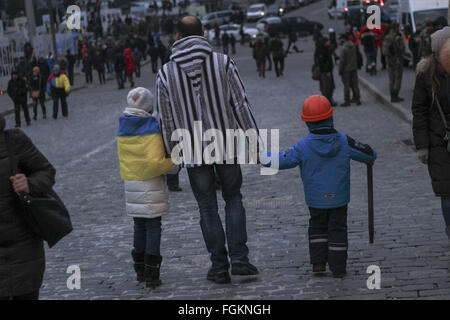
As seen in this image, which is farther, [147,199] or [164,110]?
[147,199]

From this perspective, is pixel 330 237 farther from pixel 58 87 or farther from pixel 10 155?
pixel 58 87

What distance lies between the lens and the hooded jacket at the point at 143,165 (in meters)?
6.27

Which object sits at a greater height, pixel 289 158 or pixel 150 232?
pixel 289 158

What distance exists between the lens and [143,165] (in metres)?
6.30

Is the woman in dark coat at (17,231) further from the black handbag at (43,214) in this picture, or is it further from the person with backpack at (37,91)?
the person with backpack at (37,91)

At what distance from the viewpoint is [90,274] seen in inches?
277

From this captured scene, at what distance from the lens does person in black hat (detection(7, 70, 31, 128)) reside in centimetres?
2333

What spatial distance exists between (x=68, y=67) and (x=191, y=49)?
1294 inches

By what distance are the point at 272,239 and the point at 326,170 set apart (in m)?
1.72

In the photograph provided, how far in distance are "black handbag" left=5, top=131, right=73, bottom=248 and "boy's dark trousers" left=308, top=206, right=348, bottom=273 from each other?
7.27 ft

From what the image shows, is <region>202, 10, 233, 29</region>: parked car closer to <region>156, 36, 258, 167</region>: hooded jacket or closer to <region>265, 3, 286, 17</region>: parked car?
<region>265, 3, 286, 17</region>: parked car

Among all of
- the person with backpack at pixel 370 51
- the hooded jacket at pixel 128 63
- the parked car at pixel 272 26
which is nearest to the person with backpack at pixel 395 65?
the person with backpack at pixel 370 51

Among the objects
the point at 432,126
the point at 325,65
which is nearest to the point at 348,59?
the point at 325,65
